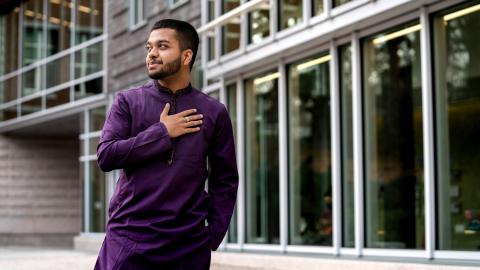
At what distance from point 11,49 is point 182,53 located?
24.0 meters

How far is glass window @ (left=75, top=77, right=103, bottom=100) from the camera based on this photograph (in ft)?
68.2

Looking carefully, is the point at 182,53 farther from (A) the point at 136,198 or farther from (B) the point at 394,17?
(B) the point at 394,17

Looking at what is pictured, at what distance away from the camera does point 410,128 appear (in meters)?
10.1

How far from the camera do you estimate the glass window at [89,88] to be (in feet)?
68.2

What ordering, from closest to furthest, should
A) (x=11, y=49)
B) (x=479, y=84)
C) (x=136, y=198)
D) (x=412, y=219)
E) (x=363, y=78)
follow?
(x=136, y=198) → (x=479, y=84) → (x=412, y=219) → (x=363, y=78) → (x=11, y=49)

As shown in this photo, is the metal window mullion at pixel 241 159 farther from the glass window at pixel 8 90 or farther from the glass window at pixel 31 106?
the glass window at pixel 8 90

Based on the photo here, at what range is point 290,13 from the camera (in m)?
12.4

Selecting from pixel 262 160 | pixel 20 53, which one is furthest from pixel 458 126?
pixel 20 53

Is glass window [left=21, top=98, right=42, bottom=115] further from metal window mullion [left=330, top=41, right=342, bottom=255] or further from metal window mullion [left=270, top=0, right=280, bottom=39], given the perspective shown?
metal window mullion [left=330, top=41, right=342, bottom=255]

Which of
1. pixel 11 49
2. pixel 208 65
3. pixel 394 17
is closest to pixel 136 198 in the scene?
pixel 394 17

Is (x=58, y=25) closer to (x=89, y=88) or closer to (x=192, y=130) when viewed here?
(x=89, y=88)

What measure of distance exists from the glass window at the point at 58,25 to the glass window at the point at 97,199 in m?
3.58

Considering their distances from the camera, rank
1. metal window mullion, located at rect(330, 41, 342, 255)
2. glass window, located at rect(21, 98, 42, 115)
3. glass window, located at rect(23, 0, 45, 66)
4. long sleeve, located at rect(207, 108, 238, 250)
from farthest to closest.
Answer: glass window, located at rect(23, 0, 45, 66)
glass window, located at rect(21, 98, 42, 115)
metal window mullion, located at rect(330, 41, 342, 255)
long sleeve, located at rect(207, 108, 238, 250)

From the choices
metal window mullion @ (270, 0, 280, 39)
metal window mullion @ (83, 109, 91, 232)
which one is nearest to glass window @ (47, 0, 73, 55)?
metal window mullion @ (83, 109, 91, 232)
